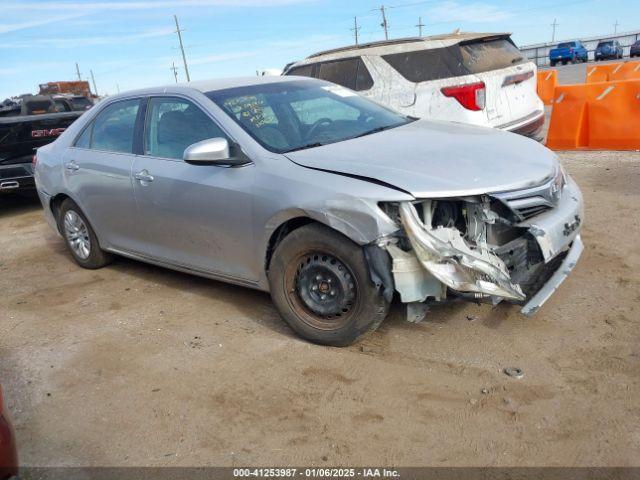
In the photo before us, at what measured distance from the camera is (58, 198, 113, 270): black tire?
5.49 meters

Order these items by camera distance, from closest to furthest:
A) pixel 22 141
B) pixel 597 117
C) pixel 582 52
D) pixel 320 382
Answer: pixel 320 382, pixel 22 141, pixel 597 117, pixel 582 52

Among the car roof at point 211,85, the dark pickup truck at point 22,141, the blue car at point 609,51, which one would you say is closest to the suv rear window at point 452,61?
the car roof at point 211,85

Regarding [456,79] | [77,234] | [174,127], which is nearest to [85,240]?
[77,234]

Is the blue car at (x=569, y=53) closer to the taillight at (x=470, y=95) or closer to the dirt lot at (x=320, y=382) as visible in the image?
the taillight at (x=470, y=95)

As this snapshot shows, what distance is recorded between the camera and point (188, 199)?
13.9 feet

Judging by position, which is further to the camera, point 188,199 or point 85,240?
point 85,240

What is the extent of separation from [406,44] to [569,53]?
4398 cm

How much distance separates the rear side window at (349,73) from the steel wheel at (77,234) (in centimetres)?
375

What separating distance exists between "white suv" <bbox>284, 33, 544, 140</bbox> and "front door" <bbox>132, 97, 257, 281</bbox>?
3.32m

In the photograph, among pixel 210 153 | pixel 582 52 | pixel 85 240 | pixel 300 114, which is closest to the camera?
pixel 210 153

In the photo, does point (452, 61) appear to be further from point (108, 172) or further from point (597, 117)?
point (108, 172)

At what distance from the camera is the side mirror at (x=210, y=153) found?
3.80 meters

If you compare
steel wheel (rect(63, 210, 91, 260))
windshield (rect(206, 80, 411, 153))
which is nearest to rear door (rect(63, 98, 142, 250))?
steel wheel (rect(63, 210, 91, 260))

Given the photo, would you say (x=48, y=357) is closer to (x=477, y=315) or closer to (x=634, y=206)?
(x=477, y=315)
